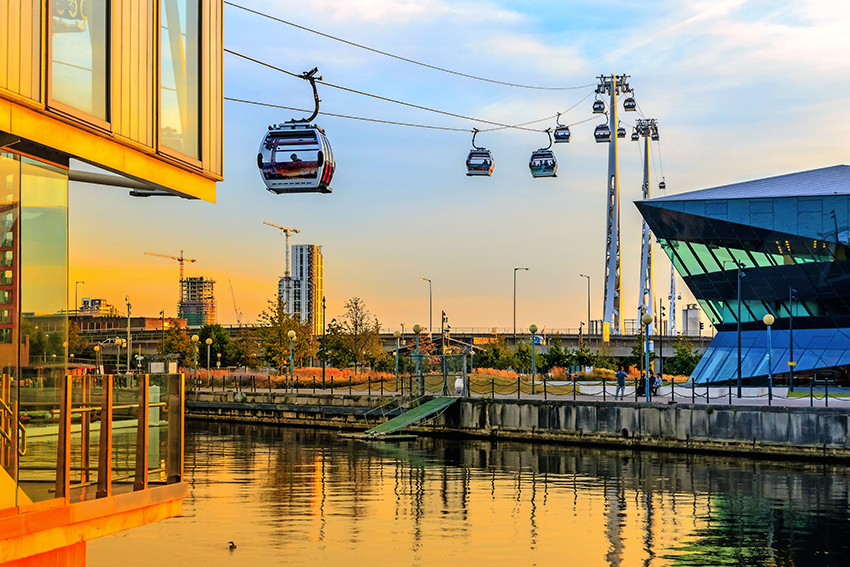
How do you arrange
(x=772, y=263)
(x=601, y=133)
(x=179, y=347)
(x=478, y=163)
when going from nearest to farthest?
(x=478, y=163) < (x=772, y=263) < (x=601, y=133) < (x=179, y=347)

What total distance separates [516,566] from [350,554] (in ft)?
11.0

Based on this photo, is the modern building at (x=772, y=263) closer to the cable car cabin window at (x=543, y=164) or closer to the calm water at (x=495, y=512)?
the cable car cabin window at (x=543, y=164)

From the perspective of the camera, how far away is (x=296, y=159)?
21.0m

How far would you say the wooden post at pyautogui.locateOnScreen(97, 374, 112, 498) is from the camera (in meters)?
9.09

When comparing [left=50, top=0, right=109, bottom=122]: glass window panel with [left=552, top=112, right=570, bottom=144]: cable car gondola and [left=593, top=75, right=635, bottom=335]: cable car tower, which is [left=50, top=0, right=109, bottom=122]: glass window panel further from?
[left=593, top=75, right=635, bottom=335]: cable car tower

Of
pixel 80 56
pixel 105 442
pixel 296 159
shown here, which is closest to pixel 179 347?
pixel 296 159

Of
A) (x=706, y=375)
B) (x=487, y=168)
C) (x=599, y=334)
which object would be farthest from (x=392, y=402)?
(x=599, y=334)

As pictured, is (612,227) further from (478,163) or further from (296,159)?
(296,159)

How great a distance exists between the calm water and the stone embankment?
1.38 metres

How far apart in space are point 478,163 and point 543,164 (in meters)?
4.75

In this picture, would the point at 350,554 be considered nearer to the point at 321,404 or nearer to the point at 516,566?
the point at 516,566

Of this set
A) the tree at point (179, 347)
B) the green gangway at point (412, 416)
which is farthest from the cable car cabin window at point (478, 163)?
the tree at point (179, 347)

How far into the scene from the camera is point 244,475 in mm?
31594

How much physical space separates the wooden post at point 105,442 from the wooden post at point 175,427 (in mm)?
826
